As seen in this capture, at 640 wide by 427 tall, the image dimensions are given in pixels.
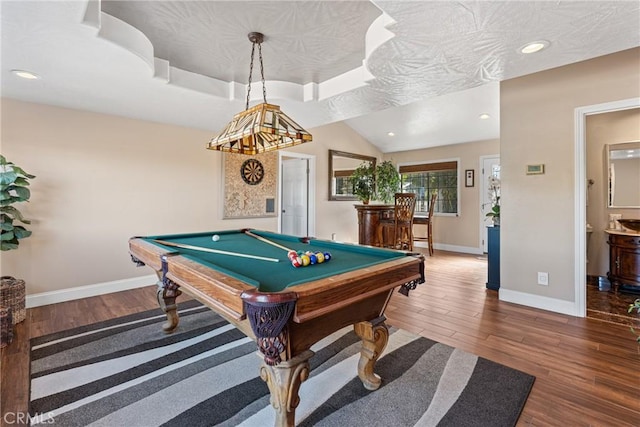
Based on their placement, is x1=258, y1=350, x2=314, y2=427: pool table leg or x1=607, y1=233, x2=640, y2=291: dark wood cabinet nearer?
x1=258, y1=350, x2=314, y2=427: pool table leg

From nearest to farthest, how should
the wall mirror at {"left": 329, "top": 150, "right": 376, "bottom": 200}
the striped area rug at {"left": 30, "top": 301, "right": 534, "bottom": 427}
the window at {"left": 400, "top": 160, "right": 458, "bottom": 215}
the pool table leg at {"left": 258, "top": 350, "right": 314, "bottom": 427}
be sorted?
the pool table leg at {"left": 258, "top": 350, "right": 314, "bottom": 427}, the striped area rug at {"left": 30, "top": 301, "right": 534, "bottom": 427}, the wall mirror at {"left": 329, "top": 150, "right": 376, "bottom": 200}, the window at {"left": 400, "top": 160, "right": 458, "bottom": 215}

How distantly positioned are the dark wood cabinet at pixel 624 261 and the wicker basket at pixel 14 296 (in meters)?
6.27

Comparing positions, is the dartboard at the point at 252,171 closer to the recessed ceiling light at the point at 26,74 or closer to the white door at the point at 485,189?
the recessed ceiling light at the point at 26,74

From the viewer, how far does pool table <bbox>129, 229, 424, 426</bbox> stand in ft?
3.75

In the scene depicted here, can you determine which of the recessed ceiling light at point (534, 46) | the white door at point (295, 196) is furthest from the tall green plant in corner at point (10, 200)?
the recessed ceiling light at point (534, 46)

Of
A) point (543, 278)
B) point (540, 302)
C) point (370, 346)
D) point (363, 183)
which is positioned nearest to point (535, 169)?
point (543, 278)

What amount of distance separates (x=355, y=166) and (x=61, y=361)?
5.72 metres

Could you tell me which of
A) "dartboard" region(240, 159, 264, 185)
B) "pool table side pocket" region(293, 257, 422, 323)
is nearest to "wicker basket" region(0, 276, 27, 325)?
"dartboard" region(240, 159, 264, 185)

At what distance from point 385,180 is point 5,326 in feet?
19.0

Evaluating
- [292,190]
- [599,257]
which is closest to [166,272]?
[292,190]

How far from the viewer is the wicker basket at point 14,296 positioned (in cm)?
253

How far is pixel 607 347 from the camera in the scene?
7.36 feet

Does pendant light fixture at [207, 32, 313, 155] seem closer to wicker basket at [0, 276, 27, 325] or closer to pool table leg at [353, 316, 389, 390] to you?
pool table leg at [353, 316, 389, 390]

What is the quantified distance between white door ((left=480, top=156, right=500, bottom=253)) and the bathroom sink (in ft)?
7.59
